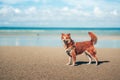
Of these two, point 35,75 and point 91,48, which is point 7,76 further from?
point 91,48

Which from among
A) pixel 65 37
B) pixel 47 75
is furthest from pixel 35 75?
pixel 65 37

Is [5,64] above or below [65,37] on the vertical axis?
below

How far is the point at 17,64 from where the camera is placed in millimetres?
11461

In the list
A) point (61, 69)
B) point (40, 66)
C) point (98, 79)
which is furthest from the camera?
point (40, 66)

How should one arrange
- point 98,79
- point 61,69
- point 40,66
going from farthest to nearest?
point 40,66
point 61,69
point 98,79

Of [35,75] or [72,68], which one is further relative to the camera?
[72,68]

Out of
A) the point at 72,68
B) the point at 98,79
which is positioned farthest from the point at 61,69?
the point at 98,79

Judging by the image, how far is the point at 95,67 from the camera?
1102cm

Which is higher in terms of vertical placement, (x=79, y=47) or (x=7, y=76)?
(x=79, y=47)

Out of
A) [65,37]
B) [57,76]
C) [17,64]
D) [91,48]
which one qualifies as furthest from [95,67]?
[17,64]

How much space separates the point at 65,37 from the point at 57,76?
2.33 meters

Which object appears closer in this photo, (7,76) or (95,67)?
(7,76)

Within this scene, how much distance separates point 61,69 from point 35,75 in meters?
1.57

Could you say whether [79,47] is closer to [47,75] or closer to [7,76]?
[47,75]
